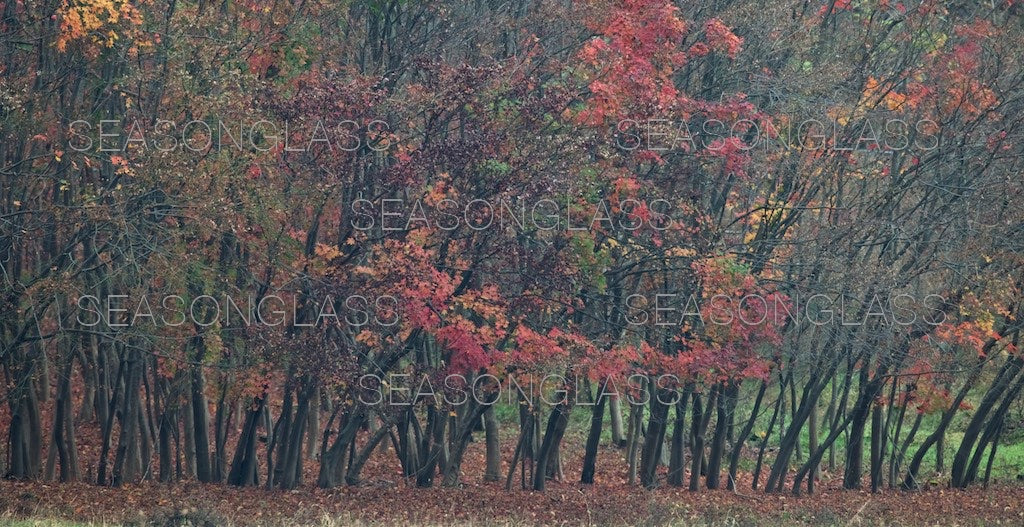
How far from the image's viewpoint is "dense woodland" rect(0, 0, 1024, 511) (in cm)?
1553

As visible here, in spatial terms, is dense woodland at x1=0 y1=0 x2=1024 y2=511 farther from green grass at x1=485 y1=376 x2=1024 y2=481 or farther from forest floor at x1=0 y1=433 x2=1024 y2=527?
green grass at x1=485 y1=376 x2=1024 y2=481

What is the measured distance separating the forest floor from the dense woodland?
1.04 metres

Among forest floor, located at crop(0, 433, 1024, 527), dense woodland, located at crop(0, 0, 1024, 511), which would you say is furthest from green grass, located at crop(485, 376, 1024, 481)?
dense woodland, located at crop(0, 0, 1024, 511)

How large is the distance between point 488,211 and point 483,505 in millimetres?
4850

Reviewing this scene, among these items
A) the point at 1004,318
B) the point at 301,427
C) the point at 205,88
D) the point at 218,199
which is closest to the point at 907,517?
the point at 1004,318

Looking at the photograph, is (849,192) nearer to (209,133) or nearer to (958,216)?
(958,216)

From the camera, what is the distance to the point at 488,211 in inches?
640

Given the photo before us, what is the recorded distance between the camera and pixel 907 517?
685 inches

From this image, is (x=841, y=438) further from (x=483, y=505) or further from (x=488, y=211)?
(x=488, y=211)

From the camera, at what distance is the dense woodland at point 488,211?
15531 millimetres

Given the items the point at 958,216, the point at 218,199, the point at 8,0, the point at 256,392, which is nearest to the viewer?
the point at 218,199

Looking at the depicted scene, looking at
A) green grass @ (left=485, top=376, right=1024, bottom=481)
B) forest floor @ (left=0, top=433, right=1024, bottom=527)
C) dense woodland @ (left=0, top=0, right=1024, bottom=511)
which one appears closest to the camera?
forest floor @ (left=0, top=433, right=1024, bottom=527)

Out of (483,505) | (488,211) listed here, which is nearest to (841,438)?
(483,505)

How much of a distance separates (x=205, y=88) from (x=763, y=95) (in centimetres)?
992
